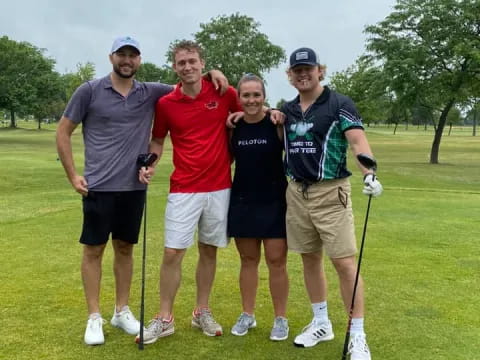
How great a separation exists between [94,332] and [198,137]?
1.69 meters

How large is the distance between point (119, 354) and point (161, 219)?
5.59 metres

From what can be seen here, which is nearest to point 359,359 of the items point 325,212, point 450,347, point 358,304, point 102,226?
point 358,304

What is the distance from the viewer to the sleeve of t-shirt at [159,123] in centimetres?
438

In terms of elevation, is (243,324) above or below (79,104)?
below

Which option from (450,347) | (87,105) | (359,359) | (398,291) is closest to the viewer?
(359,359)

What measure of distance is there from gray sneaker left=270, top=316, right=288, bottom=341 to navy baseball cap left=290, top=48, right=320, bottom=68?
6.46 ft

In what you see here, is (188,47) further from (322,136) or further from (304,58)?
(322,136)

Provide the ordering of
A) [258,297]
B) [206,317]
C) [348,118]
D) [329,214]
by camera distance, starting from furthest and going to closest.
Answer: [258,297] → [206,317] → [329,214] → [348,118]

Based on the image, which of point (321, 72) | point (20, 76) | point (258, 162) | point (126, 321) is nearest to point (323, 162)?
point (258, 162)

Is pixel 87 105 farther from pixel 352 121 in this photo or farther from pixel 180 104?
pixel 352 121

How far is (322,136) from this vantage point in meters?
3.89

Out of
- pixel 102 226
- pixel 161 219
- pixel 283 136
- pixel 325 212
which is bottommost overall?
pixel 161 219

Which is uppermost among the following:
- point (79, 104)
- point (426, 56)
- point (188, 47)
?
point (426, 56)

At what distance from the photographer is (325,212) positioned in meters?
3.98
